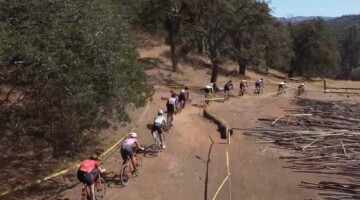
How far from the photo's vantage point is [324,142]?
24.5 m

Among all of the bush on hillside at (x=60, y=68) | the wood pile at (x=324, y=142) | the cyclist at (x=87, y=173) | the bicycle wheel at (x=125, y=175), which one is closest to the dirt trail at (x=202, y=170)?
the bicycle wheel at (x=125, y=175)

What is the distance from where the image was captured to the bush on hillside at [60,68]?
14219mm

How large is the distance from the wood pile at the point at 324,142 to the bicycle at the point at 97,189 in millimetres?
7448

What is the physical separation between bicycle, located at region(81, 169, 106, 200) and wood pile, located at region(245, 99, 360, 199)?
7448 millimetres

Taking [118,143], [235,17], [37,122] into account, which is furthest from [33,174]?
[235,17]

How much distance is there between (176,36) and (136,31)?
14.0m

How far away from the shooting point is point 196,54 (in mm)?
60969

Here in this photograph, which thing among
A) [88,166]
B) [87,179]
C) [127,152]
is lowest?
[87,179]

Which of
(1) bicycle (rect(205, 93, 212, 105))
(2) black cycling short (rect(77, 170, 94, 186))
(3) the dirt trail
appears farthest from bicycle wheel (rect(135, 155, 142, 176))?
(1) bicycle (rect(205, 93, 212, 105))

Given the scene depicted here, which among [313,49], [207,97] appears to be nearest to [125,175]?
[207,97]

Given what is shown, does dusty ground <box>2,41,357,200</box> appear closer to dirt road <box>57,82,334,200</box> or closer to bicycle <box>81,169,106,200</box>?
dirt road <box>57,82,334,200</box>

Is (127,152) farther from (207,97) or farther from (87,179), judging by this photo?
(207,97)

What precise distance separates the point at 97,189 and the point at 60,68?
3.93 m

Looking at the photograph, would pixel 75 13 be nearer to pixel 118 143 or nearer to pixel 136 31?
pixel 118 143
